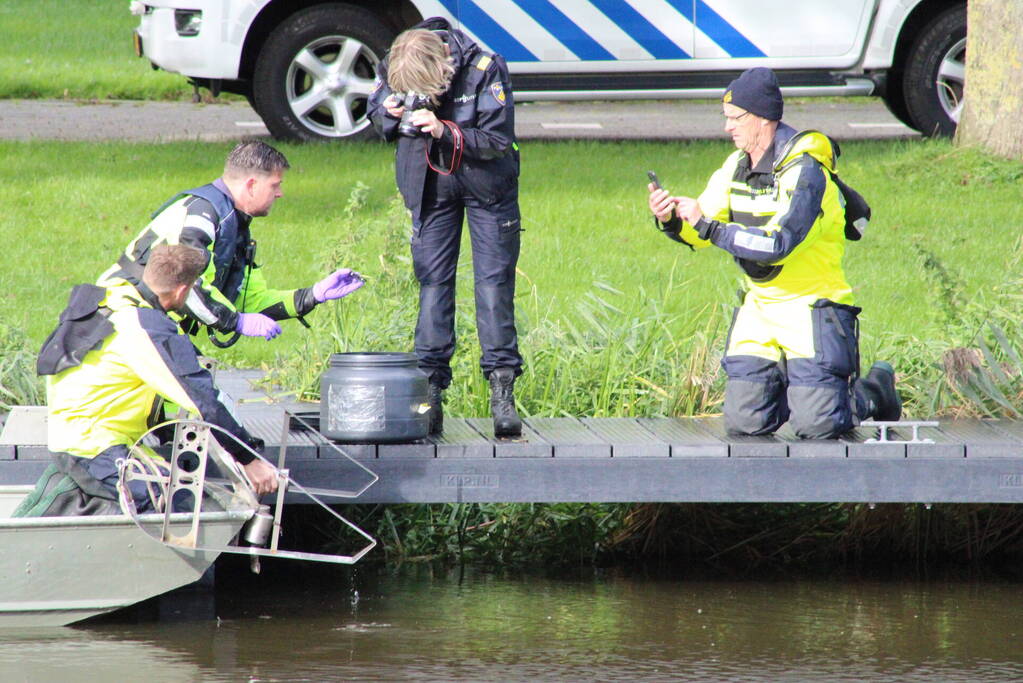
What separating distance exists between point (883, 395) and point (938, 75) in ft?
18.7

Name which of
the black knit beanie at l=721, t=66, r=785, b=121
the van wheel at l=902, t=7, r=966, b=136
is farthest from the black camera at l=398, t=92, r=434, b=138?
the van wheel at l=902, t=7, r=966, b=136

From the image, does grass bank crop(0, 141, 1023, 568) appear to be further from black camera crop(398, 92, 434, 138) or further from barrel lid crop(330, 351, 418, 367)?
black camera crop(398, 92, 434, 138)

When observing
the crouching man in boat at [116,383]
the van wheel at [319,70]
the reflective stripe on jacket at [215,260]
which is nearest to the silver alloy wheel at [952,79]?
the van wheel at [319,70]

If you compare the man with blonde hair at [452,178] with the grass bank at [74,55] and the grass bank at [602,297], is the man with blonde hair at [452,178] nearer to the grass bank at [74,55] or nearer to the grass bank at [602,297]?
the grass bank at [602,297]

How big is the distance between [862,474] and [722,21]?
5.78 m

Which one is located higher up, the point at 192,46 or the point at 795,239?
the point at 192,46

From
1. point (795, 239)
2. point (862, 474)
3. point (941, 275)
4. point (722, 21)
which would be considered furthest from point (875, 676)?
point (722, 21)

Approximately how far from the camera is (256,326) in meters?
5.79

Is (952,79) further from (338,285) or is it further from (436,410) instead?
(338,285)

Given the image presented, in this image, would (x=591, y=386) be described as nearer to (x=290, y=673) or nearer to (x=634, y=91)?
(x=290, y=673)

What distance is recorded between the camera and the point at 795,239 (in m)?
5.79

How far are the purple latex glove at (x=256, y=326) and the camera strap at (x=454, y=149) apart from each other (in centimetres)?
82

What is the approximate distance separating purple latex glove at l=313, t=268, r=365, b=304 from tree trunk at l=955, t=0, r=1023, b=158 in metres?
5.87

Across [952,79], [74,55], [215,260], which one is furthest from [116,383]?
[74,55]
